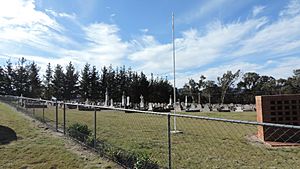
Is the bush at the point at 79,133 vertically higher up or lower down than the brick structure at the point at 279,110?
lower down

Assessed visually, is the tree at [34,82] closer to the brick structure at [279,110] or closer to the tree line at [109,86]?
the tree line at [109,86]

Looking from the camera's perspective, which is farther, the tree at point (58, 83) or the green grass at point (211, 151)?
the tree at point (58, 83)

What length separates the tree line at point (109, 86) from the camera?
5116cm

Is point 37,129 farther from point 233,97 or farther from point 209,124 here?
point 233,97

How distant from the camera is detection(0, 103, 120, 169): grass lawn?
565cm

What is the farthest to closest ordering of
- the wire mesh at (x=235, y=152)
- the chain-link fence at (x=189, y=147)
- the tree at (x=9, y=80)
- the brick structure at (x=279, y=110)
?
1. the tree at (x=9, y=80)
2. the brick structure at (x=279, y=110)
3. the wire mesh at (x=235, y=152)
4. the chain-link fence at (x=189, y=147)

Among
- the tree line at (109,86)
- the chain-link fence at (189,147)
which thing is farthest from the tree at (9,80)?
the chain-link fence at (189,147)

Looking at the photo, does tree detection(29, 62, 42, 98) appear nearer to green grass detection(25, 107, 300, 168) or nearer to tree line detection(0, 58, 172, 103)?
tree line detection(0, 58, 172, 103)

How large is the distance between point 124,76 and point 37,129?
4656 cm

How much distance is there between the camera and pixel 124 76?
183ft

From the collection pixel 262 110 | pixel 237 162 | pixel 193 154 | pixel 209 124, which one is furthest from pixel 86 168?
pixel 209 124

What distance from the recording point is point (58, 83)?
2072 inches

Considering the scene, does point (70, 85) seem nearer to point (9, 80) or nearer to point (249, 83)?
point (9, 80)

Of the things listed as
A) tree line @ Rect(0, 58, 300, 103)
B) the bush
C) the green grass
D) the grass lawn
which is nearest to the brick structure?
the green grass
